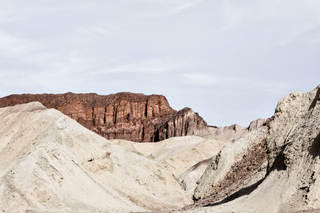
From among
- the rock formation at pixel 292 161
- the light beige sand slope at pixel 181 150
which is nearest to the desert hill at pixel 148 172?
the rock formation at pixel 292 161

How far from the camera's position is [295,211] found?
1808 centimetres

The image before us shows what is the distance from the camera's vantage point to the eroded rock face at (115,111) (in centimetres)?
15012

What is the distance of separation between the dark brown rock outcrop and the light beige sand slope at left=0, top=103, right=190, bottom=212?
87.4 m

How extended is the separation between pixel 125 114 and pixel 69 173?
414ft

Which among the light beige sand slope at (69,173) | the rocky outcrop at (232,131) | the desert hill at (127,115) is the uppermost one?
the desert hill at (127,115)

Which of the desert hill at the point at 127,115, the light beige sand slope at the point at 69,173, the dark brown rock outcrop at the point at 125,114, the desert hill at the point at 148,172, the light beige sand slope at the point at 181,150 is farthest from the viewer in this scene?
the dark brown rock outcrop at the point at 125,114

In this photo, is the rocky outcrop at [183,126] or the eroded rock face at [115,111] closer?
the rocky outcrop at [183,126]

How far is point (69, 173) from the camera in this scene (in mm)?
33875

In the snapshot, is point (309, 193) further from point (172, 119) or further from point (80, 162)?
point (172, 119)

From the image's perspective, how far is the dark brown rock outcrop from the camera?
140 meters

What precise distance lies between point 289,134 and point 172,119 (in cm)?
11942

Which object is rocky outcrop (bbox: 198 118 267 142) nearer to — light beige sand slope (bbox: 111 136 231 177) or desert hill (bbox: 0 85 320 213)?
light beige sand slope (bbox: 111 136 231 177)

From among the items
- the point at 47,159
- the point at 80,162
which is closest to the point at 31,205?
the point at 47,159

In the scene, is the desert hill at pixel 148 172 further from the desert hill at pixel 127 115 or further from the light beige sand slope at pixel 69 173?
the desert hill at pixel 127 115
